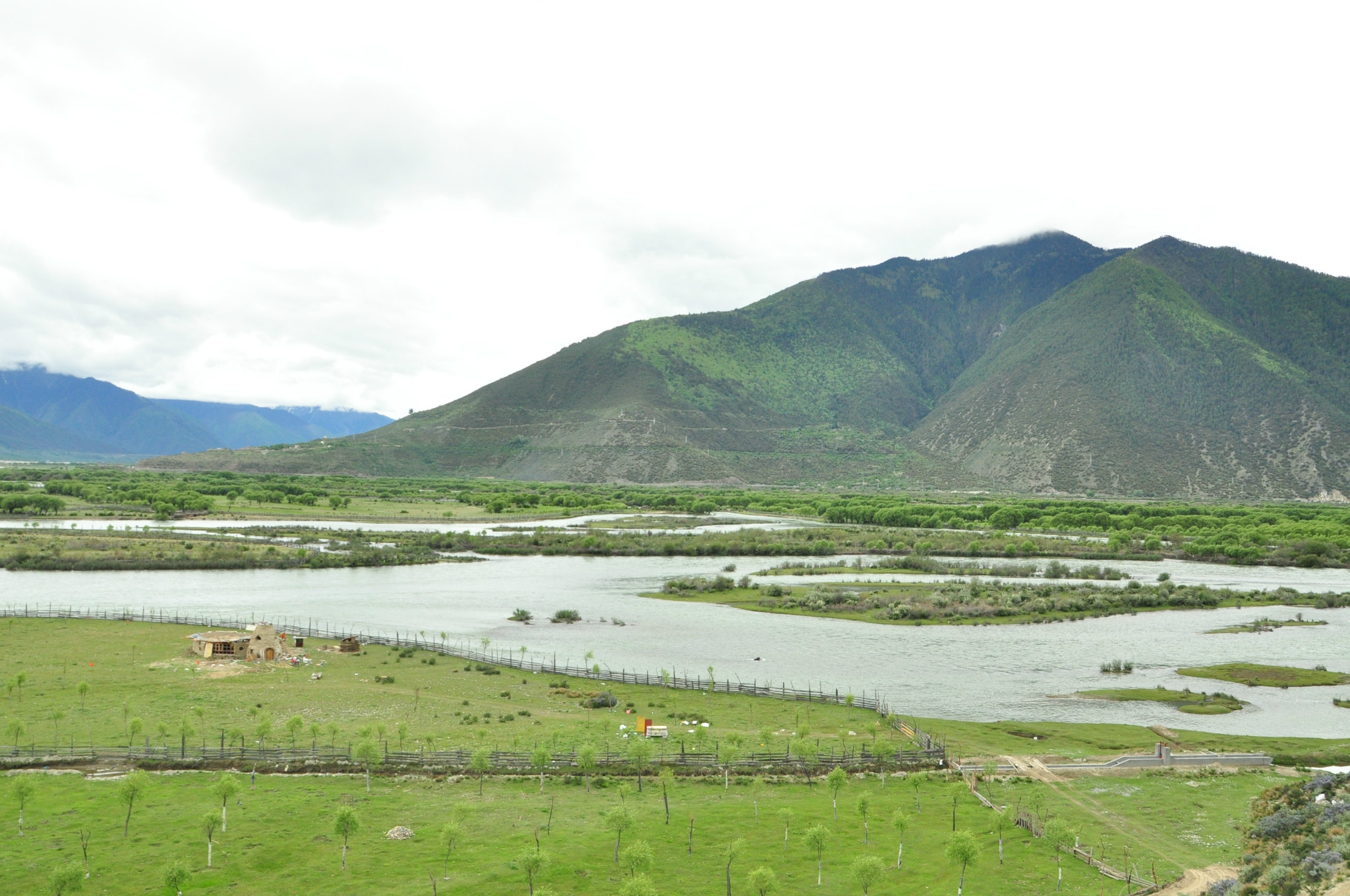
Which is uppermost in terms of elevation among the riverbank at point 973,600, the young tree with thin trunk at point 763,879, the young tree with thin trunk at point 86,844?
the riverbank at point 973,600

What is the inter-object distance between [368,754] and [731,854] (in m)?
16.1

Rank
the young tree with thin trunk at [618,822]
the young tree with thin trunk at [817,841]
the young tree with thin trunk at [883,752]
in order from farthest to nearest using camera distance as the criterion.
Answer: the young tree with thin trunk at [883,752] → the young tree with thin trunk at [618,822] → the young tree with thin trunk at [817,841]

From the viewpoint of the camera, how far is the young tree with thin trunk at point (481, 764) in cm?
3462

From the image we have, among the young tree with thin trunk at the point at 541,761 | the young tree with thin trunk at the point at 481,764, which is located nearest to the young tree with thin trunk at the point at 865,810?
the young tree with thin trunk at the point at 541,761

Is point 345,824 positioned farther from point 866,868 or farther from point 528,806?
point 866,868

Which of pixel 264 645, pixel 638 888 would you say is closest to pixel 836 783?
pixel 638 888

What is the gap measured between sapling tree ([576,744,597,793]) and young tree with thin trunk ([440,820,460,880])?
25.3 feet

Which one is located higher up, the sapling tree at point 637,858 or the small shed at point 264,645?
the small shed at point 264,645

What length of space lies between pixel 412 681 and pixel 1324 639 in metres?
70.0

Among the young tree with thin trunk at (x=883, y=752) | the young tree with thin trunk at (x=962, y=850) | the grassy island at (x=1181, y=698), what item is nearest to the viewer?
the young tree with thin trunk at (x=962, y=850)

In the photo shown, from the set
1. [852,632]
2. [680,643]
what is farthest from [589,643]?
[852,632]

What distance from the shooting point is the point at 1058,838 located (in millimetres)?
28891

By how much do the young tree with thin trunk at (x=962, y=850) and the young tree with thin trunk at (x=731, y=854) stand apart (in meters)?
6.61

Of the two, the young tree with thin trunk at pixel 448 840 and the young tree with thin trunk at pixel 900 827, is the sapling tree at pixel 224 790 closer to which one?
the young tree with thin trunk at pixel 448 840
